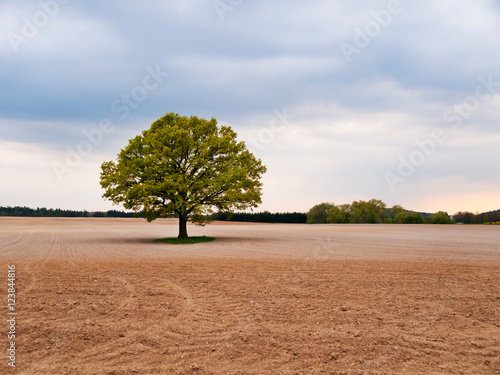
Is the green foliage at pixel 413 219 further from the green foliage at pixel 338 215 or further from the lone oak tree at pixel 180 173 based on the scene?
the lone oak tree at pixel 180 173

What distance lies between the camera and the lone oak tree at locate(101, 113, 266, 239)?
35.8m

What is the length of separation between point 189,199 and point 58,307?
79.7ft

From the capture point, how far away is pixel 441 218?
131250 mm

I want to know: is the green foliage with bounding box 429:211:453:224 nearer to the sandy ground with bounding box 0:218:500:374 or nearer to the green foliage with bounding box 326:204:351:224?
the green foliage with bounding box 326:204:351:224

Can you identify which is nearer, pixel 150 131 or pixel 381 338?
pixel 381 338

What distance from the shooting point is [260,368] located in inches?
269

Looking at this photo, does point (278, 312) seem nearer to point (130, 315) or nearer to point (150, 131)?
point (130, 315)

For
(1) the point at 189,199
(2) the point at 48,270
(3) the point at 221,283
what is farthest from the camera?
(1) the point at 189,199

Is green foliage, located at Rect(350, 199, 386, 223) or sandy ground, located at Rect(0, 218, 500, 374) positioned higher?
green foliage, located at Rect(350, 199, 386, 223)

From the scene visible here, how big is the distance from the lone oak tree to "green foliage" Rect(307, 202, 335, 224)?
338ft

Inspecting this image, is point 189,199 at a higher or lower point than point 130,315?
higher

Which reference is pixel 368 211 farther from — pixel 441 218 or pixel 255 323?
pixel 255 323

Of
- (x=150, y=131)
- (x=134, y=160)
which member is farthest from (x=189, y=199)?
(x=150, y=131)

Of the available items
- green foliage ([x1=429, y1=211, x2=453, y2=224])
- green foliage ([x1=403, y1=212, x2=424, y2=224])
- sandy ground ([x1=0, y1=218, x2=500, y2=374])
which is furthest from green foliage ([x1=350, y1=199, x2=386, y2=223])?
sandy ground ([x1=0, y1=218, x2=500, y2=374])
